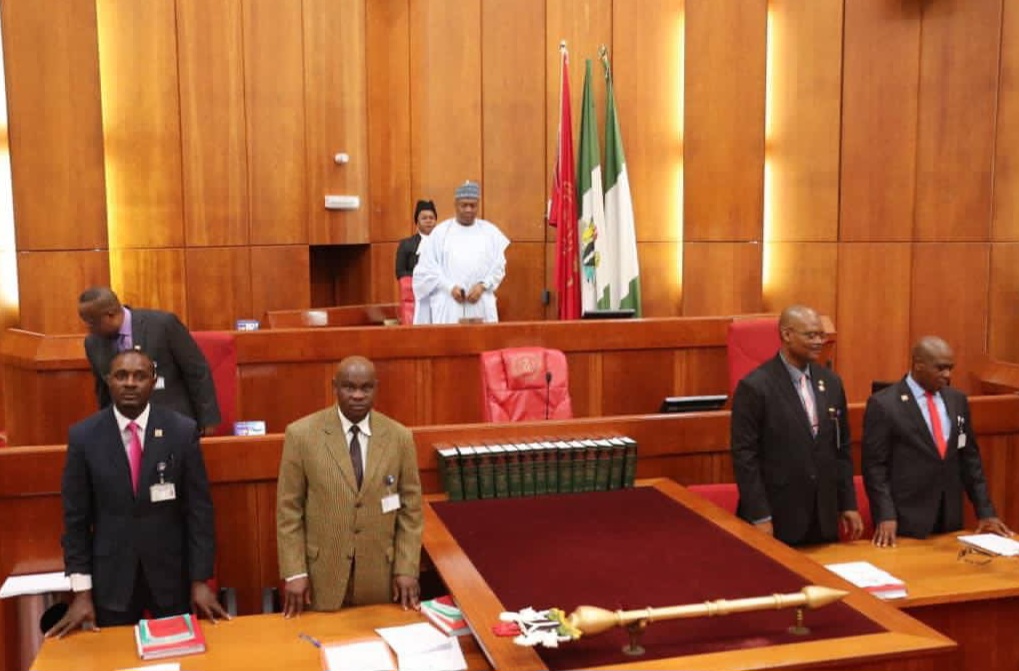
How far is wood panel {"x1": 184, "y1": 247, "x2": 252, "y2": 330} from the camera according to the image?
26.5ft

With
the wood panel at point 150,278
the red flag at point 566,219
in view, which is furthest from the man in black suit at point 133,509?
the wood panel at point 150,278

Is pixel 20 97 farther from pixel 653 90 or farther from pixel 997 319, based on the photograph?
pixel 997 319

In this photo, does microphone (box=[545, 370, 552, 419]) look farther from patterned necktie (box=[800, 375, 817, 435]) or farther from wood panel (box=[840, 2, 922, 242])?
wood panel (box=[840, 2, 922, 242])

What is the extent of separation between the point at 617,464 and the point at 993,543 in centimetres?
144

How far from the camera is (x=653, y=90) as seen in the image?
8.21 meters

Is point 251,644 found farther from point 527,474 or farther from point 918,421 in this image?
point 918,421

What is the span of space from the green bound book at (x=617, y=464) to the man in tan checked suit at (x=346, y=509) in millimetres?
1191

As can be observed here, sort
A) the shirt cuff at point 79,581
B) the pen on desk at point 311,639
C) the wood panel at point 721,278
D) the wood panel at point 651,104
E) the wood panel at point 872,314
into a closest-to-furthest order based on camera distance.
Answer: the pen on desk at point 311,639, the shirt cuff at point 79,581, the wood panel at point 872,314, the wood panel at point 721,278, the wood panel at point 651,104

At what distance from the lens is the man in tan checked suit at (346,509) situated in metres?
3.29

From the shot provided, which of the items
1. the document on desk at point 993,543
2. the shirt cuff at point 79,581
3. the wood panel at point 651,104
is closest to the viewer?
the shirt cuff at point 79,581

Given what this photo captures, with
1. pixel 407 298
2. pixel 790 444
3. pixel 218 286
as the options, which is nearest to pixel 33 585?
pixel 790 444

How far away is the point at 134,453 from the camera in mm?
3314

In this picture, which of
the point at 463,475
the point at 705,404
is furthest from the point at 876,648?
the point at 705,404

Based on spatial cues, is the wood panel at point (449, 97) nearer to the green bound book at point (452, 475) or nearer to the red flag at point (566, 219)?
the red flag at point (566, 219)
